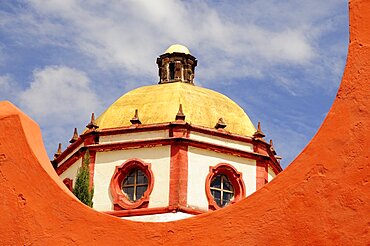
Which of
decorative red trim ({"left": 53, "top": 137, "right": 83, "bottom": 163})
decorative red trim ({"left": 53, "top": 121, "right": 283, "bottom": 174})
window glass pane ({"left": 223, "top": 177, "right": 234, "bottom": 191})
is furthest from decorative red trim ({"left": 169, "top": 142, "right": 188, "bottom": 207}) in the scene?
decorative red trim ({"left": 53, "top": 137, "right": 83, "bottom": 163})

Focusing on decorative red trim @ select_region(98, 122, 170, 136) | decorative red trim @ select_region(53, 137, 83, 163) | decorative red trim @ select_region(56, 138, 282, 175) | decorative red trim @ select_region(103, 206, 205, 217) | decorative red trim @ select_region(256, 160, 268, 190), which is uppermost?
decorative red trim @ select_region(98, 122, 170, 136)

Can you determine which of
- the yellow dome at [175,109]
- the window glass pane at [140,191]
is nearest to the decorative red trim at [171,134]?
the yellow dome at [175,109]

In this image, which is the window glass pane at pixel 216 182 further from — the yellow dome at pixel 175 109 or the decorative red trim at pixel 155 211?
the yellow dome at pixel 175 109

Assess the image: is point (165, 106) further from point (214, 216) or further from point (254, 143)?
point (214, 216)

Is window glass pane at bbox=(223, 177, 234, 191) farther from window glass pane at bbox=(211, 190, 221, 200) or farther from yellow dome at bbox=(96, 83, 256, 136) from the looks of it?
yellow dome at bbox=(96, 83, 256, 136)

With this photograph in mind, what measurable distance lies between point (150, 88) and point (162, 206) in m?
4.97

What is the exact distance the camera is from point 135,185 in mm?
17609

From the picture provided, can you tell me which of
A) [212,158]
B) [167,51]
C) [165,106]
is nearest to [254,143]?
[212,158]

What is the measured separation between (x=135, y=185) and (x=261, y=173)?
3398 mm

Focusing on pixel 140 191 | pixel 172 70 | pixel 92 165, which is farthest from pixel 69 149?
pixel 172 70

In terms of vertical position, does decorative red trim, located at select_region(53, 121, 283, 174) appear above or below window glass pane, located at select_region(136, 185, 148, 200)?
above

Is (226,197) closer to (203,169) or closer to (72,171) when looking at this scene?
(203,169)

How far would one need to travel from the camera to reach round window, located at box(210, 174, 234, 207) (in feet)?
57.7

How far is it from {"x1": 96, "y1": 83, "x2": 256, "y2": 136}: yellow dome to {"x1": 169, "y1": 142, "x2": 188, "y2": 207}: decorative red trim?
4.49ft
